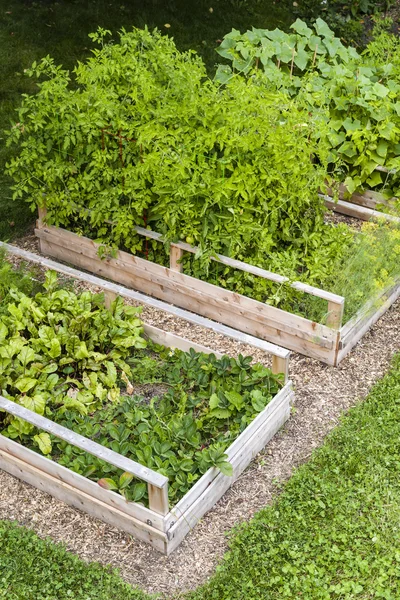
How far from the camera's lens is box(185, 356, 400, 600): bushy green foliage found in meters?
4.29

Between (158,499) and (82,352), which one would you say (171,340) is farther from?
(158,499)

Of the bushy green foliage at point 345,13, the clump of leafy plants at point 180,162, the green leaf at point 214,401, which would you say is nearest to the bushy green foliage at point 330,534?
the green leaf at point 214,401

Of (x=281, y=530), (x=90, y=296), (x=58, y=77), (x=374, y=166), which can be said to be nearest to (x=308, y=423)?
(x=281, y=530)

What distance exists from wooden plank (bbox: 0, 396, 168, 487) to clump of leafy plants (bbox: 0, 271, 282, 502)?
215 millimetres

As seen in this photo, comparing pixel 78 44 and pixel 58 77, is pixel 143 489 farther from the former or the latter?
pixel 78 44

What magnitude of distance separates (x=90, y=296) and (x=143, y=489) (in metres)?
1.73

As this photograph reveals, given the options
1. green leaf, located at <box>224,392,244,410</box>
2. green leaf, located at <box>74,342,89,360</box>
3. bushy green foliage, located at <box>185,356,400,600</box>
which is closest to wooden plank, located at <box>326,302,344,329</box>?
bushy green foliage, located at <box>185,356,400,600</box>

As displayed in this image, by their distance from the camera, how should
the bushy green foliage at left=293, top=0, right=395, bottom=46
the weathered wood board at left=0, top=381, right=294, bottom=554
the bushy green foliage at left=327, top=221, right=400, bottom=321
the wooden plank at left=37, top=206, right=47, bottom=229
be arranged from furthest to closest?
the bushy green foliage at left=293, top=0, right=395, bottom=46, the wooden plank at left=37, top=206, right=47, bottom=229, the bushy green foliage at left=327, top=221, right=400, bottom=321, the weathered wood board at left=0, top=381, right=294, bottom=554

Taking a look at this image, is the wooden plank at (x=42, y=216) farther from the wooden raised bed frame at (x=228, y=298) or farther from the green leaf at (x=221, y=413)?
the green leaf at (x=221, y=413)

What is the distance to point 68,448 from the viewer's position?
4.80m

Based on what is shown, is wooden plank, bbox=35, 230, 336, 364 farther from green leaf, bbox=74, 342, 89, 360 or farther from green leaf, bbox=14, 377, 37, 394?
green leaf, bbox=14, 377, 37, 394

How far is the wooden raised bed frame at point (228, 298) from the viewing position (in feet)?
19.0

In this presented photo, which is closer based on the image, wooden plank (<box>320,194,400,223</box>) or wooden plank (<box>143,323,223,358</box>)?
wooden plank (<box>143,323,223,358</box>)

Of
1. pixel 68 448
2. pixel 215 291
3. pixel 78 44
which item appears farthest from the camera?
pixel 78 44
